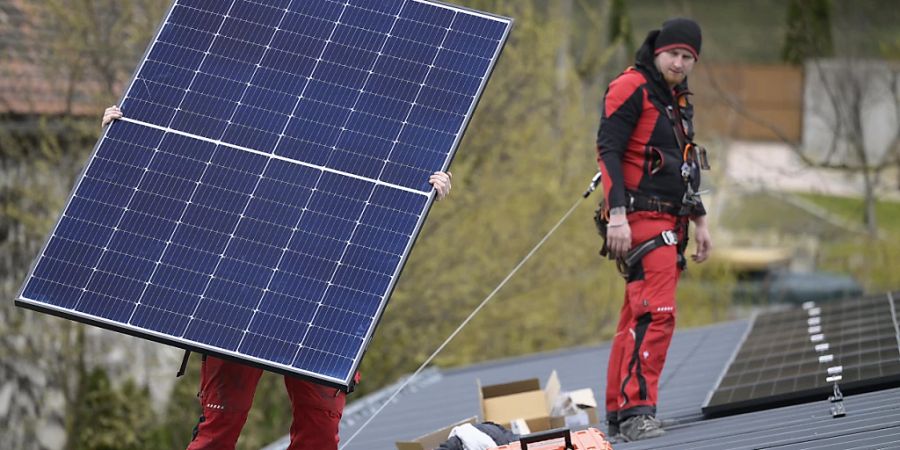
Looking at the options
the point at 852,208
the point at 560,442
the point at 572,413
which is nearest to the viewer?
the point at 560,442

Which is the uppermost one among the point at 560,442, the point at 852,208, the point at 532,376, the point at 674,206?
the point at 852,208

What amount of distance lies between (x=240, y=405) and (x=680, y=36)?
2943 mm

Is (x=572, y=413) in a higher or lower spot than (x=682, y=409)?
lower

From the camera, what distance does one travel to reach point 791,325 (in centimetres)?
1112

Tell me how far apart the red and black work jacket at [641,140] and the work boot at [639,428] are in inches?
44.3

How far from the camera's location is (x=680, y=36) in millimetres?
7621

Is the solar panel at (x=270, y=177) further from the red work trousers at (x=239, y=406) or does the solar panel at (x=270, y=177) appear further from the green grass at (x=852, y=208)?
the green grass at (x=852, y=208)

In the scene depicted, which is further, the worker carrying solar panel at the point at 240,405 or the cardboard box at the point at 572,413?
the cardboard box at the point at 572,413

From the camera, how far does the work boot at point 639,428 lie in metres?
7.63

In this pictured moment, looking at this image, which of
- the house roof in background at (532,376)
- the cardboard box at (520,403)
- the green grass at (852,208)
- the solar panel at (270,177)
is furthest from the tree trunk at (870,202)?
the solar panel at (270,177)

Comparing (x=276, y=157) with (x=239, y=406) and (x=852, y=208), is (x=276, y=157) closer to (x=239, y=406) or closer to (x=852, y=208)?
(x=239, y=406)

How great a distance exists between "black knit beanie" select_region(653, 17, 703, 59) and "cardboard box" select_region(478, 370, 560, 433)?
2.18m

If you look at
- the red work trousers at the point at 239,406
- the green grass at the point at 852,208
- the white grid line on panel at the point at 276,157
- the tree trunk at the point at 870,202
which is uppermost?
the green grass at the point at 852,208

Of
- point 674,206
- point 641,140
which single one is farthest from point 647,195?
point 641,140
